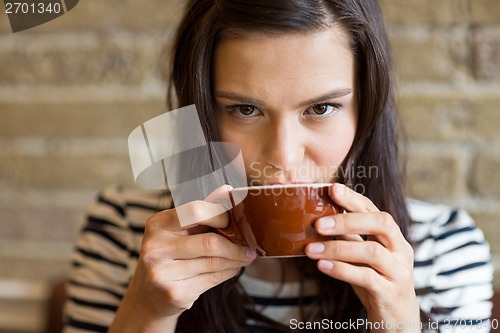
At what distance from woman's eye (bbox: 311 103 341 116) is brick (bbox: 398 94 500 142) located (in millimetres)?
459

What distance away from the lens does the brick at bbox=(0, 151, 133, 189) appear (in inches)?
58.5

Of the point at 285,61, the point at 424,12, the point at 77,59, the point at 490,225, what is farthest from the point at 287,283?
the point at 77,59

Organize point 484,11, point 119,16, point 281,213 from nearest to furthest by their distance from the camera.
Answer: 1. point 281,213
2. point 484,11
3. point 119,16

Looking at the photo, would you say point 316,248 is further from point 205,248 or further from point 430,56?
point 430,56

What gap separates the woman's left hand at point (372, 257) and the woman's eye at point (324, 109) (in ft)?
Answer: 0.52

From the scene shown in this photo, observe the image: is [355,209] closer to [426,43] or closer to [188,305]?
[188,305]

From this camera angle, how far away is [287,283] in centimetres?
108

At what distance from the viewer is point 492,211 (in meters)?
1.34

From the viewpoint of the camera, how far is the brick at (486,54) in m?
1.27

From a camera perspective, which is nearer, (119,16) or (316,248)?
(316,248)

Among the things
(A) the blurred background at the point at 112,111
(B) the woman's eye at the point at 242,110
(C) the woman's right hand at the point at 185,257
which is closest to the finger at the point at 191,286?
(C) the woman's right hand at the point at 185,257

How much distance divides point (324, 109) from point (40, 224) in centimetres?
96

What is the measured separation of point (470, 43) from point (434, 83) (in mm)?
108

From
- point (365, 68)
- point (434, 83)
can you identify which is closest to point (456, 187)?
point (434, 83)
